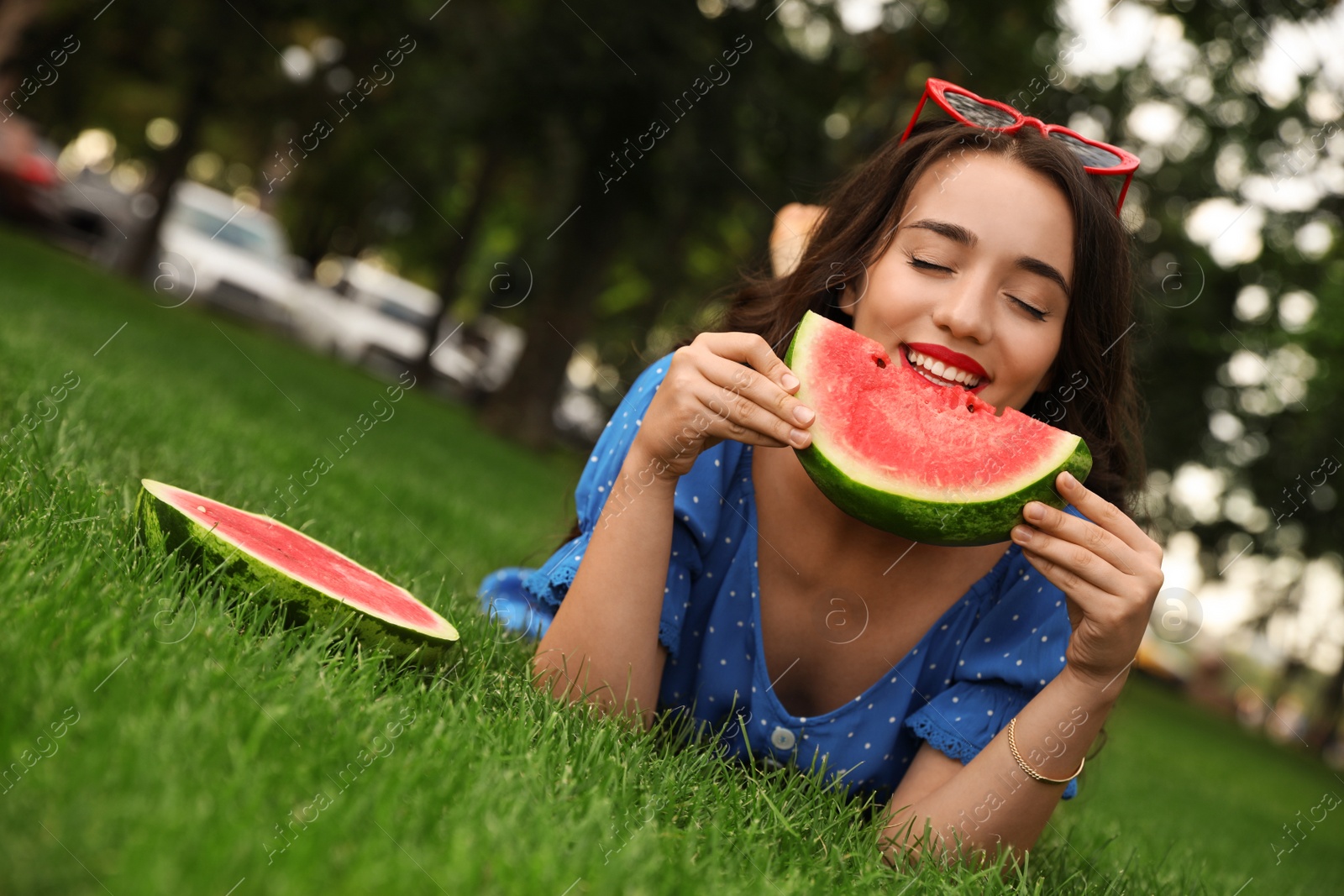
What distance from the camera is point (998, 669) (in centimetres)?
260

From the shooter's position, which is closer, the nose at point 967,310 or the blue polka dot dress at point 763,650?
the nose at point 967,310

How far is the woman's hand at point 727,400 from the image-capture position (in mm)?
2211

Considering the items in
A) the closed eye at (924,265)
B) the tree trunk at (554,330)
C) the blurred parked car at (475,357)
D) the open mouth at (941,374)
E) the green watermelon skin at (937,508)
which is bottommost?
the blurred parked car at (475,357)

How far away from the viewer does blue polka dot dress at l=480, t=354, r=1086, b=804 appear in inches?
102

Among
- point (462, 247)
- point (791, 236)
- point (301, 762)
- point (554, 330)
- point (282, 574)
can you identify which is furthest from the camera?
point (462, 247)

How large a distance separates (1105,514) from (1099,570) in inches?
4.7

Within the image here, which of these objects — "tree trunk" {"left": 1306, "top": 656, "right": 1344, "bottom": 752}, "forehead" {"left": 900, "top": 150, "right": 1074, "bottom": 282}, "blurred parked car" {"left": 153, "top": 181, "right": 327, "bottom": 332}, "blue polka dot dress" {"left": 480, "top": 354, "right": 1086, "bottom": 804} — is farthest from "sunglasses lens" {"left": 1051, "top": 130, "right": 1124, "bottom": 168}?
"tree trunk" {"left": 1306, "top": 656, "right": 1344, "bottom": 752}

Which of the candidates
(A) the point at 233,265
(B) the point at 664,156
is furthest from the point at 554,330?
(A) the point at 233,265

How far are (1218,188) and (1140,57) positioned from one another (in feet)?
7.91

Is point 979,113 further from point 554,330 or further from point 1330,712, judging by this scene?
point 1330,712

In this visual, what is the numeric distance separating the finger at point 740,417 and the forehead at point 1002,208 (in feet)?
2.09

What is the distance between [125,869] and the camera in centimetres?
113

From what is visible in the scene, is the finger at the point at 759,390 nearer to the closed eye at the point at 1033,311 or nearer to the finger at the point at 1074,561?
the finger at the point at 1074,561

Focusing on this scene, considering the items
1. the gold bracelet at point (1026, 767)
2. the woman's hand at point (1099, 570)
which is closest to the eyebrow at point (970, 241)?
the woman's hand at point (1099, 570)
